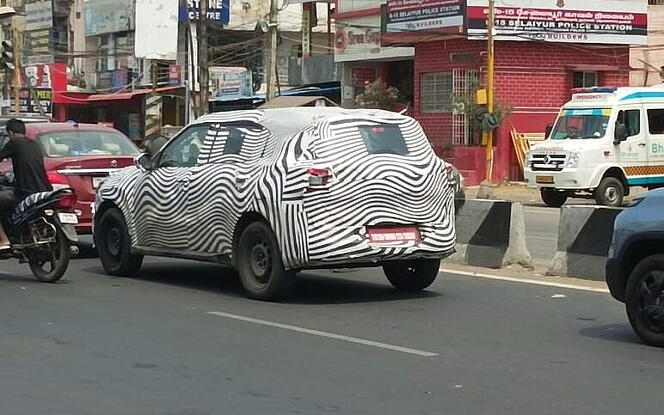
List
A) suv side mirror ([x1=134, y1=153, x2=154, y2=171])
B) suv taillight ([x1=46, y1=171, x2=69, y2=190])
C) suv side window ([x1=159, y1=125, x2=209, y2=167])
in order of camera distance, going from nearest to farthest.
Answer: suv side window ([x1=159, y1=125, x2=209, y2=167])
suv side mirror ([x1=134, y1=153, x2=154, y2=171])
suv taillight ([x1=46, y1=171, x2=69, y2=190])

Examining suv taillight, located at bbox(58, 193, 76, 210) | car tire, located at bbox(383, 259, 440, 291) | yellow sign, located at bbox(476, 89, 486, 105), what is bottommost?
car tire, located at bbox(383, 259, 440, 291)

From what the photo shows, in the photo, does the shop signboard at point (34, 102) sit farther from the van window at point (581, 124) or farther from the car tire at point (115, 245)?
the car tire at point (115, 245)

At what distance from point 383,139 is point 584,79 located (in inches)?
1057

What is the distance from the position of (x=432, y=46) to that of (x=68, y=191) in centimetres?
2494

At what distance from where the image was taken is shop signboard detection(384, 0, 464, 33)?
3366 cm

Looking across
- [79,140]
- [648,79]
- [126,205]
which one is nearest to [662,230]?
[126,205]

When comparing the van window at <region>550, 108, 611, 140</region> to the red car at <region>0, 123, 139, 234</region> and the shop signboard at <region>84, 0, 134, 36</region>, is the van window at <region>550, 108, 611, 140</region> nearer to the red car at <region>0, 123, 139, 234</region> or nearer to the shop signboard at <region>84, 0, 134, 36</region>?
the red car at <region>0, 123, 139, 234</region>

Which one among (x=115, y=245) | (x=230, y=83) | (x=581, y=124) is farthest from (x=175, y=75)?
(x=115, y=245)

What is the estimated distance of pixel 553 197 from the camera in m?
27.4

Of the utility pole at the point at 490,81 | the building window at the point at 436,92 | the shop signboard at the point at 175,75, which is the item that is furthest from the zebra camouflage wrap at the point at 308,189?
the shop signboard at the point at 175,75

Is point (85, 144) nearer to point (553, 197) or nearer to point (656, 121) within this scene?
point (553, 197)

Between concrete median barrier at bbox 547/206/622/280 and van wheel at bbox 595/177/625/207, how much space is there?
1337 cm

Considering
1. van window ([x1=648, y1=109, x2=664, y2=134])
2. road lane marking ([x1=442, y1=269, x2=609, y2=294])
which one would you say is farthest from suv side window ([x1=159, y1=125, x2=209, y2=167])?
van window ([x1=648, y1=109, x2=664, y2=134])

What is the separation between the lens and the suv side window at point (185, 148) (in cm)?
1209
